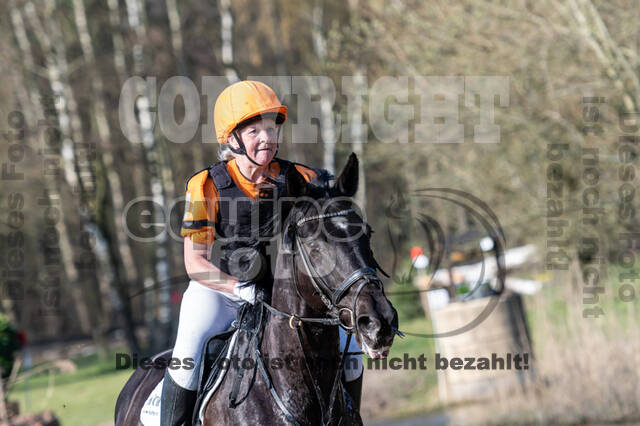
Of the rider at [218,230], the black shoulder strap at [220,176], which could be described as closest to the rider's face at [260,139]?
the rider at [218,230]

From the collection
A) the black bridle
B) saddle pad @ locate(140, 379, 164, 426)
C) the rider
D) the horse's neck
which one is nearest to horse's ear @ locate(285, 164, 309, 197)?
the black bridle

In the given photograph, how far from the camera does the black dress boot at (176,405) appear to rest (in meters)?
3.91

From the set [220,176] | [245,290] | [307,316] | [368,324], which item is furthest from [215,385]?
[368,324]

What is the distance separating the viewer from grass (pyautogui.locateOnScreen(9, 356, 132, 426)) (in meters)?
12.5

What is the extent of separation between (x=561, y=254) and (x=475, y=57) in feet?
13.3

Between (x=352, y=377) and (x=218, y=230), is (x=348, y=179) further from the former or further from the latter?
(x=352, y=377)

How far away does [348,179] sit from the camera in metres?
3.55

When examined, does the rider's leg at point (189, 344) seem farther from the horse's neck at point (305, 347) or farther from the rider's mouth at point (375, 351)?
the rider's mouth at point (375, 351)

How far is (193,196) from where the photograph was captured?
385 cm

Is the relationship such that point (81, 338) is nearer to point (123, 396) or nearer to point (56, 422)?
point (56, 422)

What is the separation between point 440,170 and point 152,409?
12.7 m

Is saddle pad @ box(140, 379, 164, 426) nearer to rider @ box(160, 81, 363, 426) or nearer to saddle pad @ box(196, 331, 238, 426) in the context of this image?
rider @ box(160, 81, 363, 426)

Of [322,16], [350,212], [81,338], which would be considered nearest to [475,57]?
[322,16]

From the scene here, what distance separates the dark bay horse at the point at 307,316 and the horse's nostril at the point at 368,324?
0.31 ft
